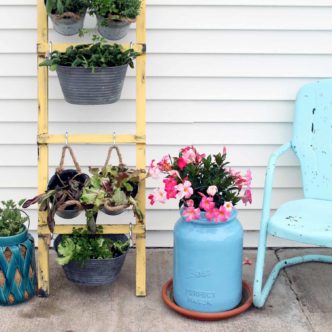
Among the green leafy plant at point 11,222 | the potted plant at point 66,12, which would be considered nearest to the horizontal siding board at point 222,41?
the potted plant at point 66,12

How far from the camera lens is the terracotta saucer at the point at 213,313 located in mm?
3334

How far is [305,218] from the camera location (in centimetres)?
337

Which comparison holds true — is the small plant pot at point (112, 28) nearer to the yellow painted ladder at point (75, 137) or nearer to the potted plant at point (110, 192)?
the yellow painted ladder at point (75, 137)

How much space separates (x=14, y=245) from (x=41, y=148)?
0.46m

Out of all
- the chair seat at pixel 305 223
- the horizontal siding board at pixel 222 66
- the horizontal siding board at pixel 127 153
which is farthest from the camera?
the horizontal siding board at pixel 127 153

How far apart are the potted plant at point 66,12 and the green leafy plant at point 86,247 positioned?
0.92m

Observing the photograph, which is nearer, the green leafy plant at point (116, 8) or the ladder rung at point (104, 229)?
the green leafy plant at point (116, 8)

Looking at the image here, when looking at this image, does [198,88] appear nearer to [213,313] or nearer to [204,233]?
[204,233]

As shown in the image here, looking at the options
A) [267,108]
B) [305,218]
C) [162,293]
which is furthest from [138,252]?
[267,108]

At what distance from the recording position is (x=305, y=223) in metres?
3.30

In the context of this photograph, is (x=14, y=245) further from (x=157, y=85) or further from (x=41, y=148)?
(x=157, y=85)

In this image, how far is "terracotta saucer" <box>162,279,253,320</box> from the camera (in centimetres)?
333

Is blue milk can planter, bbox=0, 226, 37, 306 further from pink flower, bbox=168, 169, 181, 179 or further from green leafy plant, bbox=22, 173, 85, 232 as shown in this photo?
pink flower, bbox=168, 169, 181, 179

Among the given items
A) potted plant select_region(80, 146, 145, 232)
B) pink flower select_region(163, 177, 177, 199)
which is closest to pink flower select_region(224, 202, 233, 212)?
pink flower select_region(163, 177, 177, 199)
